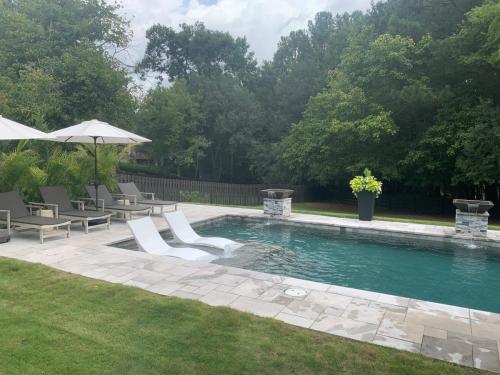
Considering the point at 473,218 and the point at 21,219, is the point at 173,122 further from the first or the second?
the point at 473,218

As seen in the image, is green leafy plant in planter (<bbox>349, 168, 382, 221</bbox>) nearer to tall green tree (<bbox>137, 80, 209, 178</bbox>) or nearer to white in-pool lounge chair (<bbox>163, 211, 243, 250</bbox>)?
white in-pool lounge chair (<bbox>163, 211, 243, 250</bbox>)

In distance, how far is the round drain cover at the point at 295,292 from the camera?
4.68 metres

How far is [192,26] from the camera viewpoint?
121ft

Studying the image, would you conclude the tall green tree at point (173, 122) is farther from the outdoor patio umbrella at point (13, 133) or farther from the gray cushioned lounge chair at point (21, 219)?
the outdoor patio umbrella at point (13, 133)

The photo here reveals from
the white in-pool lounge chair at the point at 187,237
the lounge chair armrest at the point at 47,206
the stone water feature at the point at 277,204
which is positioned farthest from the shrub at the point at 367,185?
the lounge chair armrest at the point at 47,206

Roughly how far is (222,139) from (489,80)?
63.2 feet

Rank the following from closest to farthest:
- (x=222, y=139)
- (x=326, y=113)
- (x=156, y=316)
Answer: (x=156, y=316) → (x=326, y=113) → (x=222, y=139)

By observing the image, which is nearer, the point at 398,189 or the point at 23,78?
the point at 23,78

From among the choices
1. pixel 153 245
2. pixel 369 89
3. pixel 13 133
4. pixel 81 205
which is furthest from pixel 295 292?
pixel 369 89

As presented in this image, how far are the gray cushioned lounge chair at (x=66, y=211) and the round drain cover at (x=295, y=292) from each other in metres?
5.24

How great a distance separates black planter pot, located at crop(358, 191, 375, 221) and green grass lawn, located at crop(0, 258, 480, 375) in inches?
317

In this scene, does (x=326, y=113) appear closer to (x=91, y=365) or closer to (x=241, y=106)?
(x=241, y=106)

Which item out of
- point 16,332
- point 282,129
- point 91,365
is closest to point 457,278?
point 91,365

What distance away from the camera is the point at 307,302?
445cm
